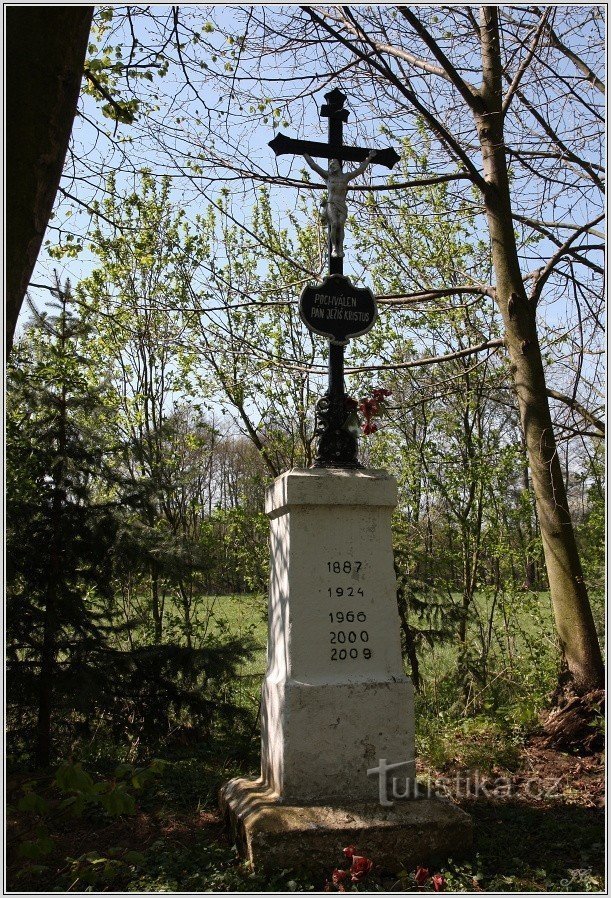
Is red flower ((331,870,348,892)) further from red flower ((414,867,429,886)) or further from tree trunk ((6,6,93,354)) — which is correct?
tree trunk ((6,6,93,354))

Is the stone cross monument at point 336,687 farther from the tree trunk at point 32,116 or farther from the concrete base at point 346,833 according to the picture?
the tree trunk at point 32,116

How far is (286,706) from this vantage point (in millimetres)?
4172

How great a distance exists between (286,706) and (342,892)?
983 mm

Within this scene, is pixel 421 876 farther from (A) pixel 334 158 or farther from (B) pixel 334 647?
(A) pixel 334 158

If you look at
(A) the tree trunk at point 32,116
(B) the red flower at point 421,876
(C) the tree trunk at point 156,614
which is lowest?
(B) the red flower at point 421,876

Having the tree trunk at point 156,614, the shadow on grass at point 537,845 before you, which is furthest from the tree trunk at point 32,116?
the tree trunk at point 156,614

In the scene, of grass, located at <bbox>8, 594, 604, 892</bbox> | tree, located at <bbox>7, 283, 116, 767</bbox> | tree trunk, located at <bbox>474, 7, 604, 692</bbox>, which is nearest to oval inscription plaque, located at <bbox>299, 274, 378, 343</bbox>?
tree trunk, located at <bbox>474, 7, 604, 692</bbox>

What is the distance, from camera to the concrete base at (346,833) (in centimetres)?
374

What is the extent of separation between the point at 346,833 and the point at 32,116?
3594mm

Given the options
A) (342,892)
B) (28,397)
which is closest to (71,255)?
(28,397)

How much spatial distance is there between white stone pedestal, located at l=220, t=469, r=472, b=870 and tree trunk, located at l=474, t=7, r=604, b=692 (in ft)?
6.85

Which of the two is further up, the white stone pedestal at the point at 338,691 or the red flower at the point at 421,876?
the white stone pedestal at the point at 338,691

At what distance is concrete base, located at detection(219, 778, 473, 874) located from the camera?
12.3 ft

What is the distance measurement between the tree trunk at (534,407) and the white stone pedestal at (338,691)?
82.2 inches
